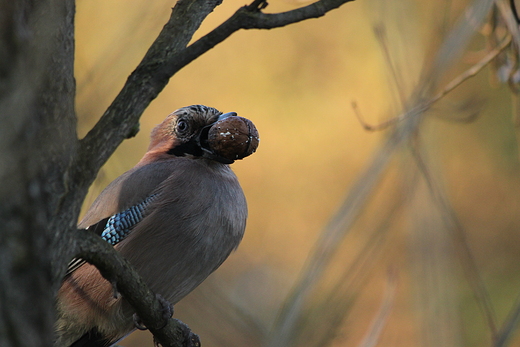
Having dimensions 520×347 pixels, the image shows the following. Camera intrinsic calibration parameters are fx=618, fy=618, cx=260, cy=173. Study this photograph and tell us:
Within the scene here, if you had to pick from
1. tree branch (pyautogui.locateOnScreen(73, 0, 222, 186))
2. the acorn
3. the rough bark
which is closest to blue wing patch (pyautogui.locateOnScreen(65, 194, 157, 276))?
the acorn

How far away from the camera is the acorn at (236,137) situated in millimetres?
3195

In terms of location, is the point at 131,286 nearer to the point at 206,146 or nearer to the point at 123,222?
the point at 123,222

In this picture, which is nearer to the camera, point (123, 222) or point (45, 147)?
point (45, 147)

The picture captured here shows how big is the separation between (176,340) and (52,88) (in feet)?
5.75

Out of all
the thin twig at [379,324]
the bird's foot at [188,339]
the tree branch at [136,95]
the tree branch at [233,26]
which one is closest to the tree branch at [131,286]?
the bird's foot at [188,339]

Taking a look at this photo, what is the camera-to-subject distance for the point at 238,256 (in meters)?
7.71

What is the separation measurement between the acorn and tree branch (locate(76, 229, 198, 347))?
0.90 meters

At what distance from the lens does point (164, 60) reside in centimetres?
220

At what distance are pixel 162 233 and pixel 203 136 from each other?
77 cm

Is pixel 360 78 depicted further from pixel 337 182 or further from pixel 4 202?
pixel 4 202

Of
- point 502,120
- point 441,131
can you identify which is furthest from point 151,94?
point 502,120

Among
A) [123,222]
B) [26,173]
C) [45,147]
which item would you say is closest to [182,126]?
[123,222]

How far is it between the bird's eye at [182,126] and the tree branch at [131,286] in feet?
4.46

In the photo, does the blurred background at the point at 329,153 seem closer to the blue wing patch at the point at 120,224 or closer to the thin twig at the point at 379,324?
the blue wing patch at the point at 120,224
